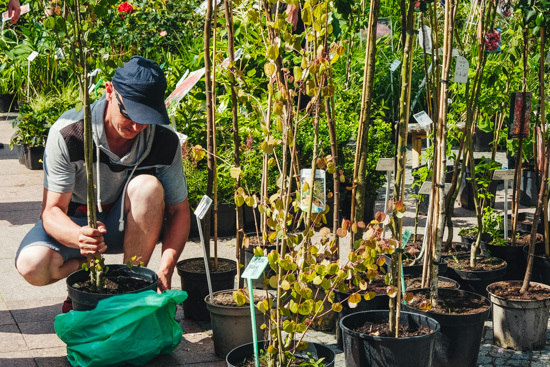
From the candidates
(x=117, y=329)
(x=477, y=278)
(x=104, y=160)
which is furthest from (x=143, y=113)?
(x=477, y=278)

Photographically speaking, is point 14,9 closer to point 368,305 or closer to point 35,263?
point 35,263

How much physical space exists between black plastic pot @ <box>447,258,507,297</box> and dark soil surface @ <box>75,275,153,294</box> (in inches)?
64.3

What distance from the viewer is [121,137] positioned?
137 inches

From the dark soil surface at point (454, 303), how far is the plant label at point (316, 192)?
0.63 m

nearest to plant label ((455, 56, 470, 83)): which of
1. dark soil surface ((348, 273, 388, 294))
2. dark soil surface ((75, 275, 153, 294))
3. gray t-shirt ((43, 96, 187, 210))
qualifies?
Result: dark soil surface ((348, 273, 388, 294))

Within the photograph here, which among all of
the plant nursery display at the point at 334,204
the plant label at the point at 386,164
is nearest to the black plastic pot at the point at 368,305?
the plant nursery display at the point at 334,204

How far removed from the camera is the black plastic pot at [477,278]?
381 centimetres

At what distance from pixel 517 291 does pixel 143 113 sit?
201 cm

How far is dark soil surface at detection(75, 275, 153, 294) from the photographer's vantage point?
10.5ft

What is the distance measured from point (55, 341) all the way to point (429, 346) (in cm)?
168

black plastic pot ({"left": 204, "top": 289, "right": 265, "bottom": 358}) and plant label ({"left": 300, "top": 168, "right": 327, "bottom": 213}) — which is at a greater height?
plant label ({"left": 300, "top": 168, "right": 327, "bottom": 213})

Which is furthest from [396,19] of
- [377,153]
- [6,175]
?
[6,175]

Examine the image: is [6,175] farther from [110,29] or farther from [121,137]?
[121,137]

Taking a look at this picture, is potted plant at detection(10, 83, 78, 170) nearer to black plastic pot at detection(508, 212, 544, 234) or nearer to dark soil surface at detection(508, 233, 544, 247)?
black plastic pot at detection(508, 212, 544, 234)
